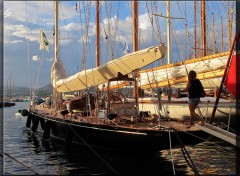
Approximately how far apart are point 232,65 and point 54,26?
1860cm

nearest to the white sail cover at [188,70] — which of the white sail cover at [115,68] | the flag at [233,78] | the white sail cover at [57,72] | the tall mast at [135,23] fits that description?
the tall mast at [135,23]

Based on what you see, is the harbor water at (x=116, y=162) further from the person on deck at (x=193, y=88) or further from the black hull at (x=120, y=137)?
the person on deck at (x=193, y=88)

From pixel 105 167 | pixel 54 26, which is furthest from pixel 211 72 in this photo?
pixel 54 26

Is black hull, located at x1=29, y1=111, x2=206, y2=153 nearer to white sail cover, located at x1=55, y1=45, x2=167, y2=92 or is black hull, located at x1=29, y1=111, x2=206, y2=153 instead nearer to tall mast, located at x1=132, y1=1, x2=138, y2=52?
white sail cover, located at x1=55, y1=45, x2=167, y2=92

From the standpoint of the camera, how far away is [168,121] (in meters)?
14.9

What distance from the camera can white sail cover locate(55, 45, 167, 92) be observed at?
46.5ft

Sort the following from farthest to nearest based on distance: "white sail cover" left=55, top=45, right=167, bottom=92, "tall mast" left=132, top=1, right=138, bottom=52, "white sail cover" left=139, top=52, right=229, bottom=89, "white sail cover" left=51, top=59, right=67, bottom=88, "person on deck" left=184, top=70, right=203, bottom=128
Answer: "white sail cover" left=51, top=59, right=67, bottom=88 < "white sail cover" left=139, top=52, right=229, bottom=89 < "tall mast" left=132, top=1, right=138, bottom=52 < "white sail cover" left=55, top=45, right=167, bottom=92 < "person on deck" left=184, top=70, right=203, bottom=128

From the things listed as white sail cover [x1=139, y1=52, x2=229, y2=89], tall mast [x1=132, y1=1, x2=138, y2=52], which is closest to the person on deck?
white sail cover [x1=139, y1=52, x2=229, y2=89]

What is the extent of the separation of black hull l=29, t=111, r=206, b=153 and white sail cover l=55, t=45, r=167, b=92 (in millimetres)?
2048

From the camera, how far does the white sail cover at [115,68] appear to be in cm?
1418

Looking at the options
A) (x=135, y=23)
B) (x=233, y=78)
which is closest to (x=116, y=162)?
(x=233, y=78)

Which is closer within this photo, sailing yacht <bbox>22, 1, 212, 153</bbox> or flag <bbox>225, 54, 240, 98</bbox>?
flag <bbox>225, 54, 240, 98</bbox>

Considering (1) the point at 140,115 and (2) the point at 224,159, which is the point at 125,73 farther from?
(2) the point at 224,159

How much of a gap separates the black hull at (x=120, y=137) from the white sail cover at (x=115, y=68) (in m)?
2.05
